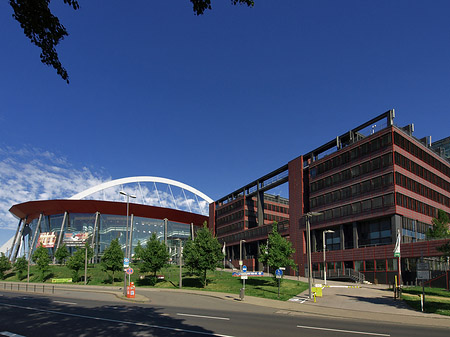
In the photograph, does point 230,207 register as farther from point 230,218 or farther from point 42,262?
point 42,262

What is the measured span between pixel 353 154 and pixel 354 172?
9.44 feet

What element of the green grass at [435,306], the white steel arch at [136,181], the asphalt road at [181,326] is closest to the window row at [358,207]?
the green grass at [435,306]

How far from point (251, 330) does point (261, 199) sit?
70773 mm

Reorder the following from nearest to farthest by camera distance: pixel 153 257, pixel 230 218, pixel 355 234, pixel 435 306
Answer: pixel 435 306 < pixel 153 257 < pixel 355 234 < pixel 230 218

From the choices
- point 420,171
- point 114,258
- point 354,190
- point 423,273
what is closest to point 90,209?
point 114,258

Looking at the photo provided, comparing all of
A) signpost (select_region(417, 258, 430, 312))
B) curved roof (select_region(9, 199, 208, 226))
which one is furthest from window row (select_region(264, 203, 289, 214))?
A: signpost (select_region(417, 258, 430, 312))

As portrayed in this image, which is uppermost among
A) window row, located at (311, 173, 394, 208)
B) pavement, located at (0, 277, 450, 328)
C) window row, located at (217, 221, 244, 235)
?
window row, located at (311, 173, 394, 208)

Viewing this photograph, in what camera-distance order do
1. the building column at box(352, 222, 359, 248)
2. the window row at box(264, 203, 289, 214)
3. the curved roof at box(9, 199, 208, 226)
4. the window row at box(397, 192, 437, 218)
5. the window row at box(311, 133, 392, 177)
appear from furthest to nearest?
the curved roof at box(9, 199, 208, 226) → the window row at box(264, 203, 289, 214) → the building column at box(352, 222, 359, 248) → the window row at box(311, 133, 392, 177) → the window row at box(397, 192, 437, 218)

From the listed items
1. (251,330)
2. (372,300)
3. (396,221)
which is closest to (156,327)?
(251,330)

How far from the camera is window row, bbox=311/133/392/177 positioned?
51.8 m

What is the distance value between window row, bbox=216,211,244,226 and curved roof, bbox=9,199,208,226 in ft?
43.9

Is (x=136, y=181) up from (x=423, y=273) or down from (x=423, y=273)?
up

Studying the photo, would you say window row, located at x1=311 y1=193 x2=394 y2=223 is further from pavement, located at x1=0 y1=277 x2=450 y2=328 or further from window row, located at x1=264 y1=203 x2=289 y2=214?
window row, located at x1=264 y1=203 x2=289 y2=214

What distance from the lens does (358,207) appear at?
54.5 meters
